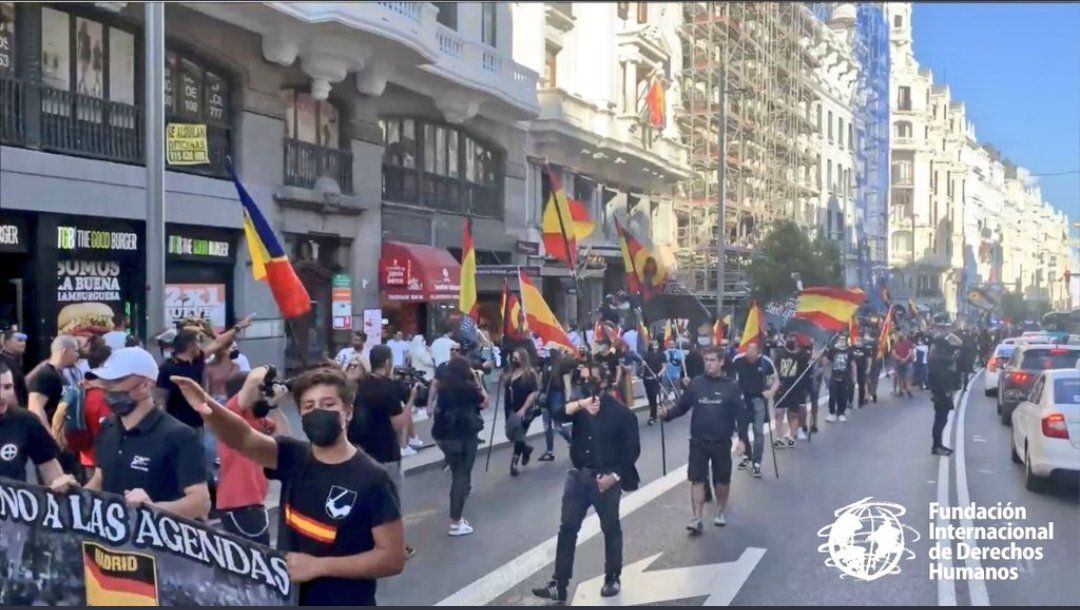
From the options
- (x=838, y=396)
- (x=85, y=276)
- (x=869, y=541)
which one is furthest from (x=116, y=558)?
(x=838, y=396)

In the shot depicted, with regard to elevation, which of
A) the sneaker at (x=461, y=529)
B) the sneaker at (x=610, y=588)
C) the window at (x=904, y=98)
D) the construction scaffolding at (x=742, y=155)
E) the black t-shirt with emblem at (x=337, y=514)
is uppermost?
the window at (x=904, y=98)

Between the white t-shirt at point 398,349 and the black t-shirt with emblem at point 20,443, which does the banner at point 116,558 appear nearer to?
the black t-shirt with emblem at point 20,443

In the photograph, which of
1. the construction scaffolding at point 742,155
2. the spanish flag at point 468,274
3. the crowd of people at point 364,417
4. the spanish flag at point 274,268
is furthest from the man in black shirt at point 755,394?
the spanish flag at point 274,268

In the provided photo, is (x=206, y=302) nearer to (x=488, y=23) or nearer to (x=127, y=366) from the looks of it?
(x=127, y=366)

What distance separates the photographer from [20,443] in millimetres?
5273

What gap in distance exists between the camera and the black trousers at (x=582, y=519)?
21.0 feet

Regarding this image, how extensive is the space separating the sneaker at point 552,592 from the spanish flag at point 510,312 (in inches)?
63.9

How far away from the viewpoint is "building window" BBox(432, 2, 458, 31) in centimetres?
550

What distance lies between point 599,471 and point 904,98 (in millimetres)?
2895

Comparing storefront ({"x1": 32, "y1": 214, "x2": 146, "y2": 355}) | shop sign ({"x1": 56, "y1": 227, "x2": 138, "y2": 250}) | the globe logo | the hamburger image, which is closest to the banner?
the globe logo

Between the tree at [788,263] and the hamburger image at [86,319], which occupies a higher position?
the tree at [788,263]

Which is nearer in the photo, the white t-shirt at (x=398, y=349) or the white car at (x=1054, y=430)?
the white car at (x=1054, y=430)

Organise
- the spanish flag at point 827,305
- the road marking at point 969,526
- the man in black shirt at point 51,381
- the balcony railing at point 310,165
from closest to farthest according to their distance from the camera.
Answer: the road marking at point 969,526
the spanish flag at point 827,305
the man in black shirt at point 51,381
the balcony railing at point 310,165

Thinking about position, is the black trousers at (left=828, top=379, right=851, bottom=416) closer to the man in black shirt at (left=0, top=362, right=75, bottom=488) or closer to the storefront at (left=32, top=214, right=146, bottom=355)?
the storefront at (left=32, top=214, right=146, bottom=355)
